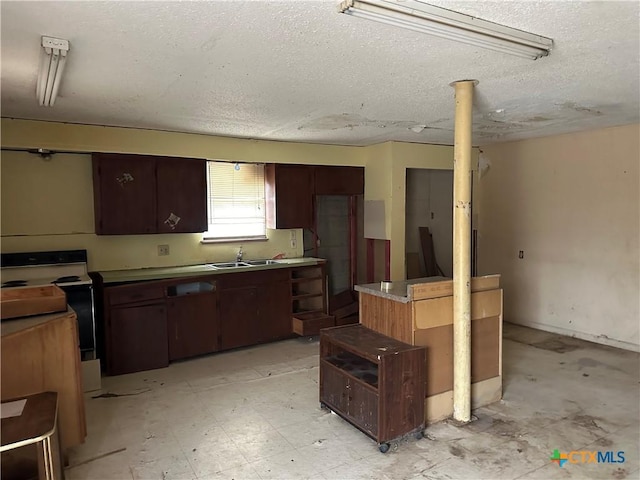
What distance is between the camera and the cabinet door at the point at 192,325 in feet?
15.0

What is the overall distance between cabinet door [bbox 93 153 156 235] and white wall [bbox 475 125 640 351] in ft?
14.8

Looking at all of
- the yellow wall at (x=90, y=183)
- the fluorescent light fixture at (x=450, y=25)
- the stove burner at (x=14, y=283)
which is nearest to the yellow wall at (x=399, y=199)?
the yellow wall at (x=90, y=183)

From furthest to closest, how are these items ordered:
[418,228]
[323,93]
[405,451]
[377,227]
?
[418,228], [377,227], [323,93], [405,451]

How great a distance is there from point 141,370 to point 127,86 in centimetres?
270

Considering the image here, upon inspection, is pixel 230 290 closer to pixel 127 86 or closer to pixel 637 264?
pixel 127 86

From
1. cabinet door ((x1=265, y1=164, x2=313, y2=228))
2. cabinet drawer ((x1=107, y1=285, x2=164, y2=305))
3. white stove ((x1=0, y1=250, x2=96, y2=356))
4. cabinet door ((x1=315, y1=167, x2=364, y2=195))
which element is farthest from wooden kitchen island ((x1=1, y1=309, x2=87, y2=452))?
cabinet door ((x1=315, y1=167, x2=364, y2=195))

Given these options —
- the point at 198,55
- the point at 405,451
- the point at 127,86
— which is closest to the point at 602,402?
the point at 405,451

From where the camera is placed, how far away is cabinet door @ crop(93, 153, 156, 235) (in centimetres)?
439

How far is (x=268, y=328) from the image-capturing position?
5133mm

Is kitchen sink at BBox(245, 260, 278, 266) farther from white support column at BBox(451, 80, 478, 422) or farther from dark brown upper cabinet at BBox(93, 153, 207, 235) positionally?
white support column at BBox(451, 80, 478, 422)

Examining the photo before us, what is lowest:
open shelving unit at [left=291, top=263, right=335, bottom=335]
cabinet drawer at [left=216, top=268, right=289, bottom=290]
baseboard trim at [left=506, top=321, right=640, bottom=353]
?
baseboard trim at [left=506, top=321, right=640, bottom=353]

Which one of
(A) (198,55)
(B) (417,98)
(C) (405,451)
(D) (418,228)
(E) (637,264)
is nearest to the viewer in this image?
(A) (198,55)

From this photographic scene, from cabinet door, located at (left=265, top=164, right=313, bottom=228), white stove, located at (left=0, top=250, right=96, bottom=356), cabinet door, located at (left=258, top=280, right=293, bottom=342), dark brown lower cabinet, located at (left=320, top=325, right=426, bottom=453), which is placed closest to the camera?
dark brown lower cabinet, located at (left=320, top=325, right=426, bottom=453)

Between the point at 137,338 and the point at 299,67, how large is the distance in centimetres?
307
